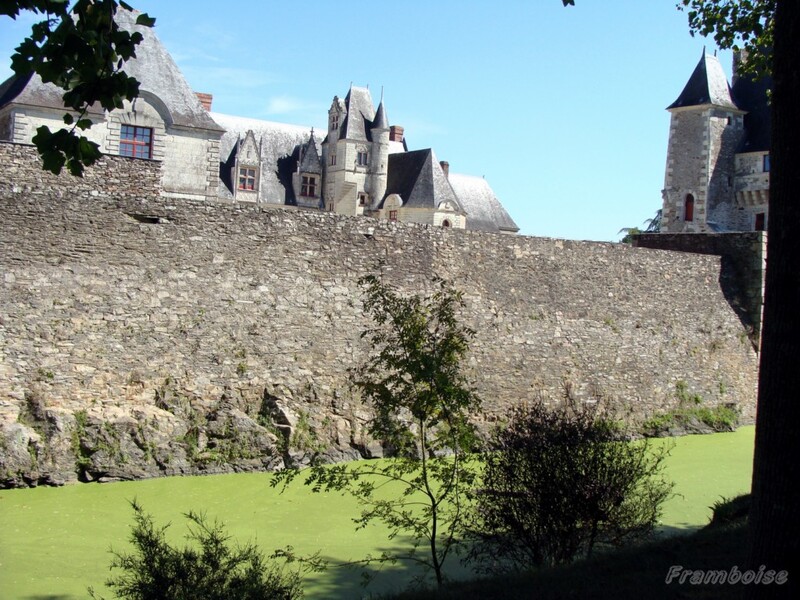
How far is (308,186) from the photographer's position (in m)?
47.1

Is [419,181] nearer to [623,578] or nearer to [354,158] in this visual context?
[354,158]

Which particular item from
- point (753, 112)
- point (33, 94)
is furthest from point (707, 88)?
point (33, 94)

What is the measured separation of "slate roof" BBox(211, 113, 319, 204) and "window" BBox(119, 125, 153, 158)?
13.8 m

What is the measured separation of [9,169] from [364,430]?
628 centimetres

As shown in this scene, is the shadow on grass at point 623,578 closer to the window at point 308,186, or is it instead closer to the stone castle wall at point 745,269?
the stone castle wall at point 745,269

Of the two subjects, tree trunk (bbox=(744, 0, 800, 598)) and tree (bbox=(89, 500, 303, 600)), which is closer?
tree trunk (bbox=(744, 0, 800, 598))

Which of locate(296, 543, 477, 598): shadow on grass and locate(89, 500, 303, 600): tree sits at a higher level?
locate(89, 500, 303, 600): tree

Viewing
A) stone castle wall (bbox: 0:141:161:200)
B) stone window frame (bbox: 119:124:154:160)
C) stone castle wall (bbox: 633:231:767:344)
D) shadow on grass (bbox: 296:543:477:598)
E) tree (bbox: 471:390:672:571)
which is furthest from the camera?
stone window frame (bbox: 119:124:154:160)

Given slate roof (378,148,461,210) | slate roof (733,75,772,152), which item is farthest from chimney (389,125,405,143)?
slate roof (733,75,772,152)

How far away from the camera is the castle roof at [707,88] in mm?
36844

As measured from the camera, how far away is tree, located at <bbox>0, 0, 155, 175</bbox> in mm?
6133

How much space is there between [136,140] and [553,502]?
19.9m

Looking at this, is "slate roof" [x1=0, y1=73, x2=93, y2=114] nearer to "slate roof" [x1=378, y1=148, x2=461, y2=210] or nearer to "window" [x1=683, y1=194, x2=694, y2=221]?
"window" [x1=683, y1=194, x2=694, y2=221]

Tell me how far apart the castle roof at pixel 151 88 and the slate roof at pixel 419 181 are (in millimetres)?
19921
